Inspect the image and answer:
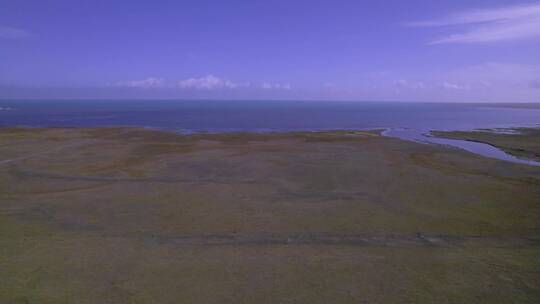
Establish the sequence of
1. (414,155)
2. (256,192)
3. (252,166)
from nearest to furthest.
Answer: (256,192)
(252,166)
(414,155)

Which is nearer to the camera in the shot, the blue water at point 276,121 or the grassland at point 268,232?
the grassland at point 268,232

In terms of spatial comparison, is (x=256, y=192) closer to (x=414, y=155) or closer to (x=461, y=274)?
(x=461, y=274)

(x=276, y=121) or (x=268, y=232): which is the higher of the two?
(x=276, y=121)

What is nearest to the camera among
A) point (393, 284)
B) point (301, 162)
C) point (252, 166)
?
point (393, 284)

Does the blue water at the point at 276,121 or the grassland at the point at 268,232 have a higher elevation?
the blue water at the point at 276,121

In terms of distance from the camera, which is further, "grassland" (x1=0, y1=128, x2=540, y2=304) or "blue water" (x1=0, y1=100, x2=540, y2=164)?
"blue water" (x1=0, y1=100, x2=540, y2=164)

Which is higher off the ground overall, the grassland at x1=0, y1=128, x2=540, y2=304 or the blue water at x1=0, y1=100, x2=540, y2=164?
the blue water at x1=0, y1=100, x2=540, y2=164

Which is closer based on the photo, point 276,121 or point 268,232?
point 268,232

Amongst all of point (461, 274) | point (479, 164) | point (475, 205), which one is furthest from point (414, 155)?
point (461, 274)
